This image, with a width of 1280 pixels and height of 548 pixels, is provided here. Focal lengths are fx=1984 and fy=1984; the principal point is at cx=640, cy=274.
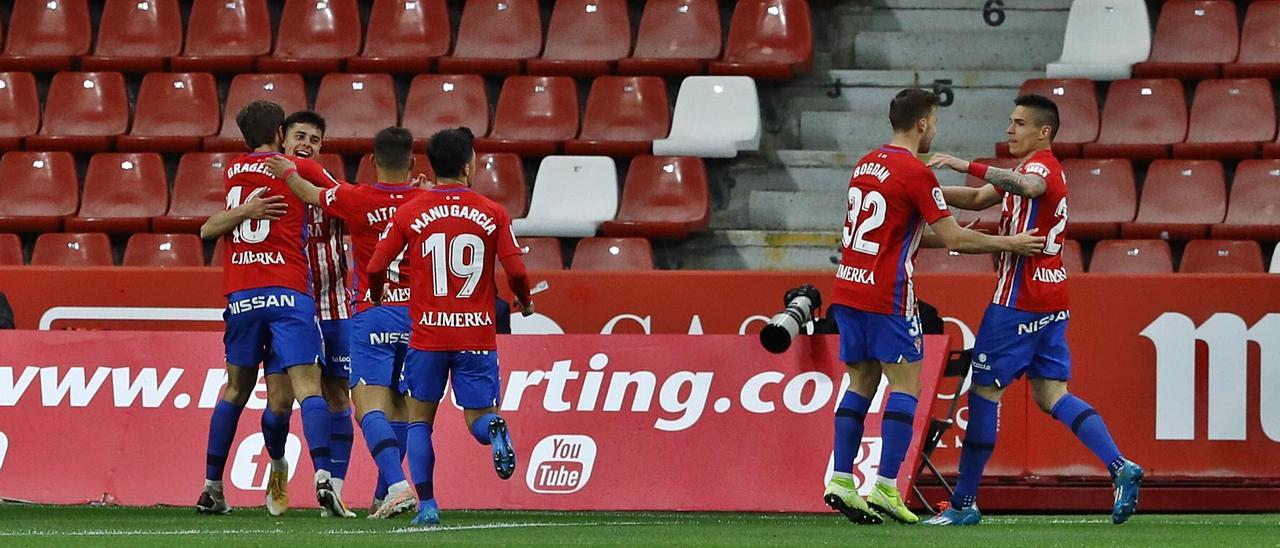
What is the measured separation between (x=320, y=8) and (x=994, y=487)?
6538 mm

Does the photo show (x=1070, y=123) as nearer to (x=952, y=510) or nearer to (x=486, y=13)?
(x=486, y=13)

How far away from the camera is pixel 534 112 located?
521 inches

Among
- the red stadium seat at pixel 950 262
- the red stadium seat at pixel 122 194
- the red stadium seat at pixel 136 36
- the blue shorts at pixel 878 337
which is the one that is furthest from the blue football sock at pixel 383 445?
the red stadium seat at pixel 136 36

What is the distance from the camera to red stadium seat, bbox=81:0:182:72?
14.2 metres

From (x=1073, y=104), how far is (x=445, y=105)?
414 cm

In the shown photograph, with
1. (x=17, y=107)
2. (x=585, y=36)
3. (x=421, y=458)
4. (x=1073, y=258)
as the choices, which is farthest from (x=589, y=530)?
(x=17, y=107)

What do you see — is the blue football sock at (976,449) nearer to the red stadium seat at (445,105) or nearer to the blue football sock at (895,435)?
the blue football sock at (895,435)

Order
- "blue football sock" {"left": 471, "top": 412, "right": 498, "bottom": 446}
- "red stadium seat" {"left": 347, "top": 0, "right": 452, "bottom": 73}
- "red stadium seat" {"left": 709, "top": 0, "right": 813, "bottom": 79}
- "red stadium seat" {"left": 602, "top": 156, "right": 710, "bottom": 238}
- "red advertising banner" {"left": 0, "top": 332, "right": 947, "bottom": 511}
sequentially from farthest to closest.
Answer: "red stadium seat" {"left": 347, "top": 0, "right": 452, "bottom": 73}
"red stadium seat" {"left": 709, "top": 0, "right": 813, "bottom": 79}
"red stadium seat" {"left": 602, "top": 156, "right": 710, "bottom": 238}
"red advertising banner" {"left": 0, "top": 332, "right": 947, "bottom": 511}
"blue football sock" {"left": 471, "top": 412, "right": 498, "bottom": 446}

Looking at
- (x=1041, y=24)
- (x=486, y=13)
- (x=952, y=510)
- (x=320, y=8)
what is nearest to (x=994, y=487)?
(x=952, y=510)

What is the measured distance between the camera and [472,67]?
13.7 metres

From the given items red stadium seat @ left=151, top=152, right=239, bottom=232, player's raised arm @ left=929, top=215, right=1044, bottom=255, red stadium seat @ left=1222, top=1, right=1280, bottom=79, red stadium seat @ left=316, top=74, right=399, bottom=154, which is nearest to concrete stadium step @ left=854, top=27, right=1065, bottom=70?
red stadium seat @ left=1222, top=1, right=1280, bottom=79

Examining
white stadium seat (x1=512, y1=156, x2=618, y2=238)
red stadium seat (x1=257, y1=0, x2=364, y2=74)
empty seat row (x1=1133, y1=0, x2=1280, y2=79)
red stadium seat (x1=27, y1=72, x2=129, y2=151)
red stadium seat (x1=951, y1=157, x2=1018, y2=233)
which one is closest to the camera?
red stadium seat (x1=951, y1=157, x2=1018, y2=233)

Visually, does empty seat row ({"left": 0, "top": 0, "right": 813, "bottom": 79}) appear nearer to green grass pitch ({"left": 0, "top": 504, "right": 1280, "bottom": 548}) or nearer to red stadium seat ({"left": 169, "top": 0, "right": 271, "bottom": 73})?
red stadium seat ({"left": 169, "top": 0, "right": 271, "bottom": 73})

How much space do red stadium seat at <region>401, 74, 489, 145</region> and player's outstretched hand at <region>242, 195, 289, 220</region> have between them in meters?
4.42
